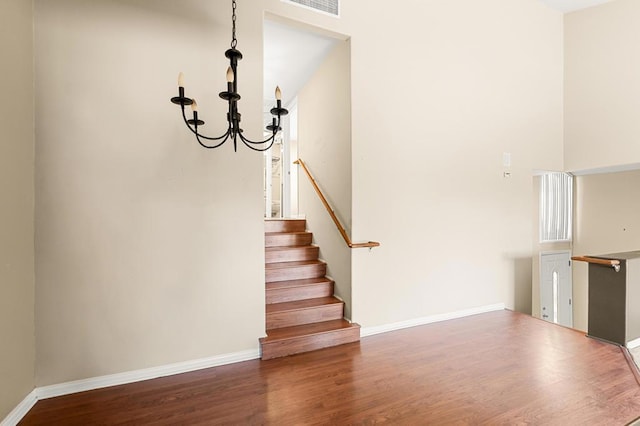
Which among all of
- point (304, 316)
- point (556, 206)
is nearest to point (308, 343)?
point (304, 316)

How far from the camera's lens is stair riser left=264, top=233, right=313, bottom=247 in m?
4.07

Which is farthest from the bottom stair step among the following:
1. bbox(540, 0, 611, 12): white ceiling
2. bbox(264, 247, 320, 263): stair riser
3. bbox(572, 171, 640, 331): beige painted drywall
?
bbox(540, 0, 611, 12): white ceiling

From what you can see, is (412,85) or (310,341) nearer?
(310,341)

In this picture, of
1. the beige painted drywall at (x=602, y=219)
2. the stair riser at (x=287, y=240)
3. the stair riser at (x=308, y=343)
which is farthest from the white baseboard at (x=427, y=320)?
the beige painted drywall at (x=602, y=219)

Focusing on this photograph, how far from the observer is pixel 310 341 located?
284 cm

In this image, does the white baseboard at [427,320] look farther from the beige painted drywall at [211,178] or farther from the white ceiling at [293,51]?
the white ceiling at [293,51]

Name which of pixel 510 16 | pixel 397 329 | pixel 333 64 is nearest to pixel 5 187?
pixel 333 64

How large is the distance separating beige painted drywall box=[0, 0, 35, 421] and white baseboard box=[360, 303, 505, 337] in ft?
8.92

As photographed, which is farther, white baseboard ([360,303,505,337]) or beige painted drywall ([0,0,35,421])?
white baseboard ([360,303,505,337])

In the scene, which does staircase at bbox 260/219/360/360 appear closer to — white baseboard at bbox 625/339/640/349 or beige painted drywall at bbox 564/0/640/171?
white baseboard at bbox 625/339/640/349

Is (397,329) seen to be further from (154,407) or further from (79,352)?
(79,352)

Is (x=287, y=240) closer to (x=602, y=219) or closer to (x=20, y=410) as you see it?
(x=20, y=410)

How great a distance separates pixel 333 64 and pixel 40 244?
130 inches

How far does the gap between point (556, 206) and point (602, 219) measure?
2.53 ft
